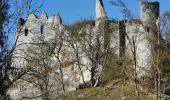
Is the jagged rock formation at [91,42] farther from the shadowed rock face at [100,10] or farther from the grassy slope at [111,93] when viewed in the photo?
the grassy slope at [111,93]

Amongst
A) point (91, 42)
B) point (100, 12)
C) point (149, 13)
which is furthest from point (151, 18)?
point (100, 12)

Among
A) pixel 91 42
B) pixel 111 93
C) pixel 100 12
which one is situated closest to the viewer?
pixel 111 93

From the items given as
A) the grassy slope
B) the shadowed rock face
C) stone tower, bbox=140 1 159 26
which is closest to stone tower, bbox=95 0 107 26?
the shadowed rock face

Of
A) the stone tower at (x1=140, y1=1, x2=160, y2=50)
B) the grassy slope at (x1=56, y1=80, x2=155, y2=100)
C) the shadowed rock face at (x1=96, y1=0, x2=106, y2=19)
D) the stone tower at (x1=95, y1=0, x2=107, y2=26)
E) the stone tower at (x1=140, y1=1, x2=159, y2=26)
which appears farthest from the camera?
the shadowed rock face at (x1=96, y1=0, x2=106, y2=19)

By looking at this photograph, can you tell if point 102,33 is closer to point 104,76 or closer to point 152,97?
point 104,76

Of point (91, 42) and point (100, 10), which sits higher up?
point (100, 10)

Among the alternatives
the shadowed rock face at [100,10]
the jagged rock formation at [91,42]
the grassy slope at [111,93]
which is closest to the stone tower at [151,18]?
the jagged rock formation at [91,42]

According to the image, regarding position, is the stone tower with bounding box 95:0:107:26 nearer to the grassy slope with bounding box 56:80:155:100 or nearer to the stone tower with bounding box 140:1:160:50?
the stone tower with bounding box 140:1:160:50

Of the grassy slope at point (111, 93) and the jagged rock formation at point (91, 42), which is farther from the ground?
the jagged rock formation at point (91, 42)

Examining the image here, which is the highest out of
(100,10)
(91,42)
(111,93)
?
(100,10)

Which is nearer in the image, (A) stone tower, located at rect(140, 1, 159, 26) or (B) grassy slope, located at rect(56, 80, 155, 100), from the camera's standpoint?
(B) grassy slope, located at rect(56, 80, 155, 100)

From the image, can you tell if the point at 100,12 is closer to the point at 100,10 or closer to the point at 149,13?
the point at 100,10

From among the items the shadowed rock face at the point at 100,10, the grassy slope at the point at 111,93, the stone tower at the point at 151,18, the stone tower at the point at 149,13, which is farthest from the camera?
the shadowed rock face at the point at 100,10

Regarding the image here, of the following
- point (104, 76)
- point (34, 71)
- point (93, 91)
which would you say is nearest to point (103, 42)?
point (104, 76)
